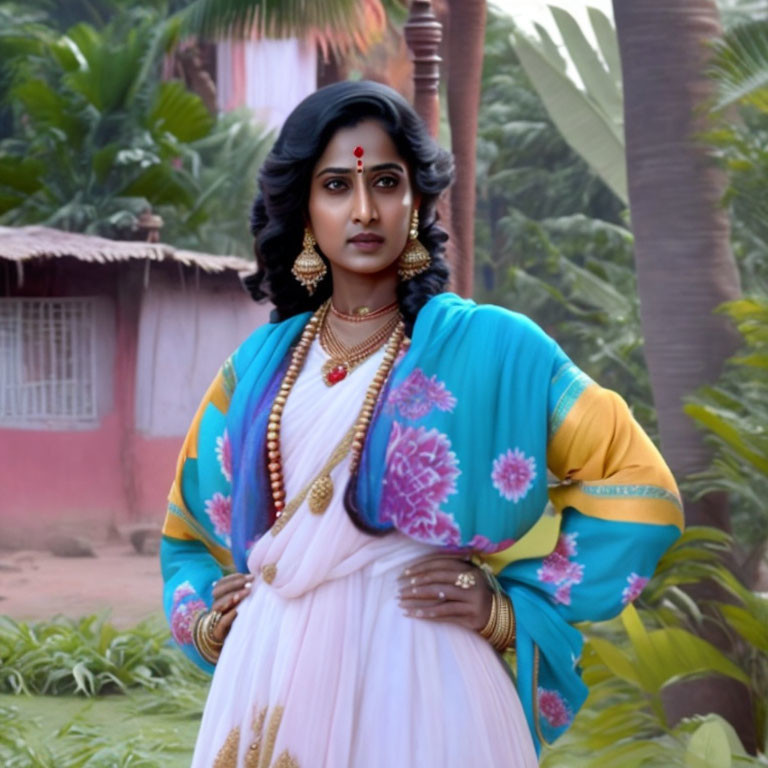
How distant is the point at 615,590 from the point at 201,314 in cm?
1025

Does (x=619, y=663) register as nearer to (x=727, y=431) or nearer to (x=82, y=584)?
(x=727, y=431)

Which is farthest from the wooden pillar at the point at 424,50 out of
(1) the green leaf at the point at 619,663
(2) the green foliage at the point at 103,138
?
(2) the green foliage at the point at 103,138

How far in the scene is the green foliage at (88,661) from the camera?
7293 millimetres

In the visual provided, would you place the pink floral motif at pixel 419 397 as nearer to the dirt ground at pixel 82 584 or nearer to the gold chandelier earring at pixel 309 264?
the gold chandelier earring at pixel 309 264

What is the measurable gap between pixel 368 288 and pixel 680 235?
2.64m

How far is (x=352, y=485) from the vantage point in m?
2.32

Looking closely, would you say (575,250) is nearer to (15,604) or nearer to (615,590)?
(15,604)

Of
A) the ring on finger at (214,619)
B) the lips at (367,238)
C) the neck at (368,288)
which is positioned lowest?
the ring on finger at (214,619)

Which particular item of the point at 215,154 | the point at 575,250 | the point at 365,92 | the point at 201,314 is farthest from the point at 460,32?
the point at 575,250

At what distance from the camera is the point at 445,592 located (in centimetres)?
228

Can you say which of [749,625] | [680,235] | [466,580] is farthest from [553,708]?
[680,235]

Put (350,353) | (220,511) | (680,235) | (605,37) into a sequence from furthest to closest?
(605,37) → (680,235) → (220,511) → (350,353)

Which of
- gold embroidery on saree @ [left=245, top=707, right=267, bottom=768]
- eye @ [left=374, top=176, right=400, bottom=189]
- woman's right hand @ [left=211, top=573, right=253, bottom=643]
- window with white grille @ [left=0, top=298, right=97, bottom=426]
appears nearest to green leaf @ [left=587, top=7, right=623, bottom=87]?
window with white grille @ [left=0, top=298, right=97, bottom=426]

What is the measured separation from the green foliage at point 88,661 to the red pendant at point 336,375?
16.7ft
